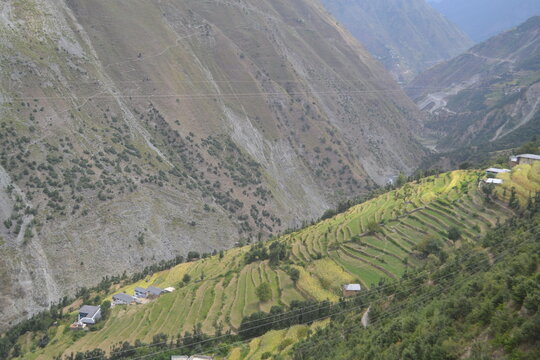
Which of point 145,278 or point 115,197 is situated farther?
point 115,197

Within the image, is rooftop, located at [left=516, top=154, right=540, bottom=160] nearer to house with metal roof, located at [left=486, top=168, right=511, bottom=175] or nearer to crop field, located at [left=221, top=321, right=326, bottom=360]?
house with metal roof, located at [left=486, top=168, right=511, bottom=175]

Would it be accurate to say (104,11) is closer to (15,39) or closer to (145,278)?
(15,39)

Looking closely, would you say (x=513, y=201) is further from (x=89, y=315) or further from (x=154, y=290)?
(x=89, y=315)

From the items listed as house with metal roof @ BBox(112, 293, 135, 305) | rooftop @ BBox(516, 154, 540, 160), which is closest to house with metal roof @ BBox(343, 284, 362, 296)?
house with metal roof @ BBox(112, 293, 135, 305)

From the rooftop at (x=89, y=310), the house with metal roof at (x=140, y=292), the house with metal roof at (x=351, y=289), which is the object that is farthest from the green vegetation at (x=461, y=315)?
the house with metal roof at (x=140, y=292)

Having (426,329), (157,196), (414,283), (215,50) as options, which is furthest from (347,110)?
(426,329)

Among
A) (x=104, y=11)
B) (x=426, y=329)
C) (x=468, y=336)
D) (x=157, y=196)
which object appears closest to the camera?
(x=468, y=336)

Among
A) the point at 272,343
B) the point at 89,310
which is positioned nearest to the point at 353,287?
the point at 272,343
